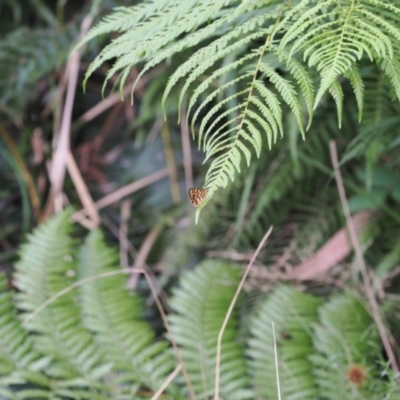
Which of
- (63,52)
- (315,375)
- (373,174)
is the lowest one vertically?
(315,375)

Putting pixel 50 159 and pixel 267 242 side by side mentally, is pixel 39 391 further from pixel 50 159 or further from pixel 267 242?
pixel 50 159

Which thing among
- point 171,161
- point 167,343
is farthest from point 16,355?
point 171,161

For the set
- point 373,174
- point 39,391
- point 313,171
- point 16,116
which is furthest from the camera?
point 16,116

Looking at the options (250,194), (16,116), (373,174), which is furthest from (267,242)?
(16,116)

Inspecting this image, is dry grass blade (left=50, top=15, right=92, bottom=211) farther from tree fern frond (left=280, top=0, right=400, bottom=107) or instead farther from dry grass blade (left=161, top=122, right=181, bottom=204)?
tree fern frond (left=280, top=0, right=400, bottom=107)

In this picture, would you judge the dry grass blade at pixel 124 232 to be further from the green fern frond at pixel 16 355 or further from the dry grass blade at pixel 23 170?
the green fern frond at pixel 16 355

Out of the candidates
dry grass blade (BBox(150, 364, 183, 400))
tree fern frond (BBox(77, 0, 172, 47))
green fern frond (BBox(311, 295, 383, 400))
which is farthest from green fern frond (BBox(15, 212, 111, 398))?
tree fern frond (BBox(77, 0, 172, 47))
